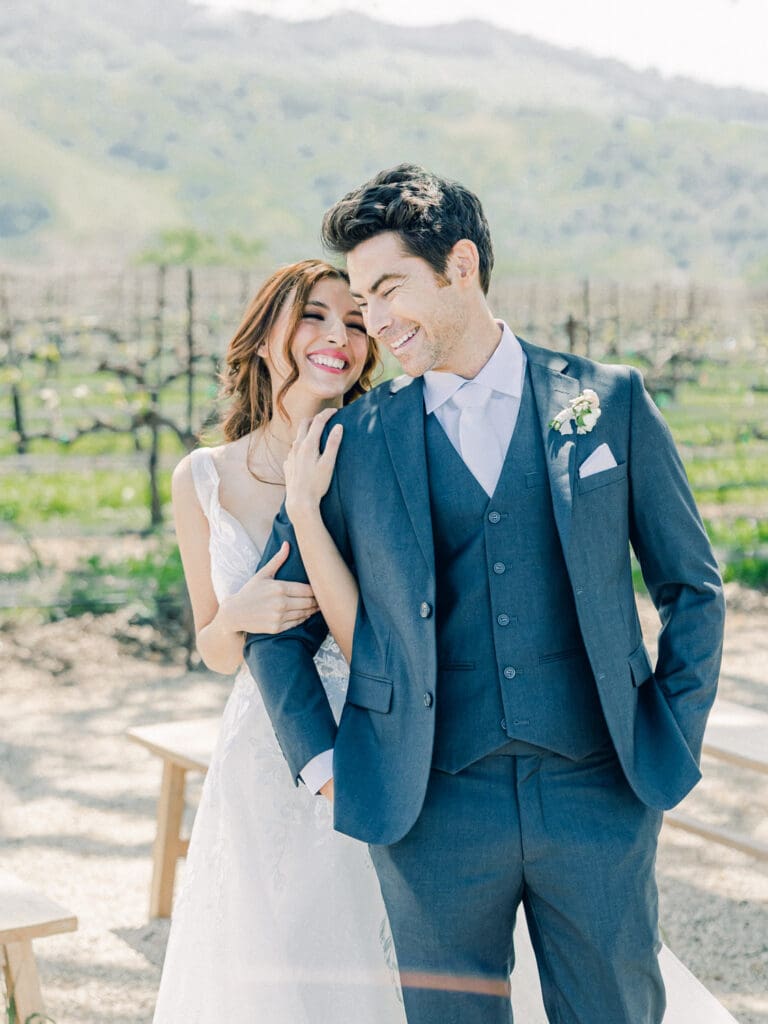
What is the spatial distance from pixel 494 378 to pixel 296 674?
0.63 m

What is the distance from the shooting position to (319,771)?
214 centimetres

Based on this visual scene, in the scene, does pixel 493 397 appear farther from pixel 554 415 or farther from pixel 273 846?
pixel 273 846

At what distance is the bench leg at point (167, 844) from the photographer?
4027mm

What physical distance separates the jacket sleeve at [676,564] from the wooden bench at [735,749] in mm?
1681

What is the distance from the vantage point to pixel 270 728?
2693 mm

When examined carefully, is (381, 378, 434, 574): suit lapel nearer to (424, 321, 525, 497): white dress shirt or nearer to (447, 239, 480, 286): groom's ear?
(424, 321, 525, 497): white dress shirt

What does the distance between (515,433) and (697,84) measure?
1975 centimetres

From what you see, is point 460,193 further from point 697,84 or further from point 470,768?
point 697,84

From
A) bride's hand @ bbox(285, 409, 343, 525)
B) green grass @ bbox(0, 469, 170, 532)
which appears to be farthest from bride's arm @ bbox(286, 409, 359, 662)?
green grass @ bbox(0, 469, 170, 532)

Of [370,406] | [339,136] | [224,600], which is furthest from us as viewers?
[339,136]

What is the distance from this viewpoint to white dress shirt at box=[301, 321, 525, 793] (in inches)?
82.4

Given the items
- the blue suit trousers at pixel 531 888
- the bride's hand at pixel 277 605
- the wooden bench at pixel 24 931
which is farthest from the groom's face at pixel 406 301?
the wooden bench at pixel 24 931

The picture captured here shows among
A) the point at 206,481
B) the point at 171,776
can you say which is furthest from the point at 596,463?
the point at 171,776

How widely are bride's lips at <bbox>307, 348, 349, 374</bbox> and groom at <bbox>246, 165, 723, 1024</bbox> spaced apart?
0.51 metres
